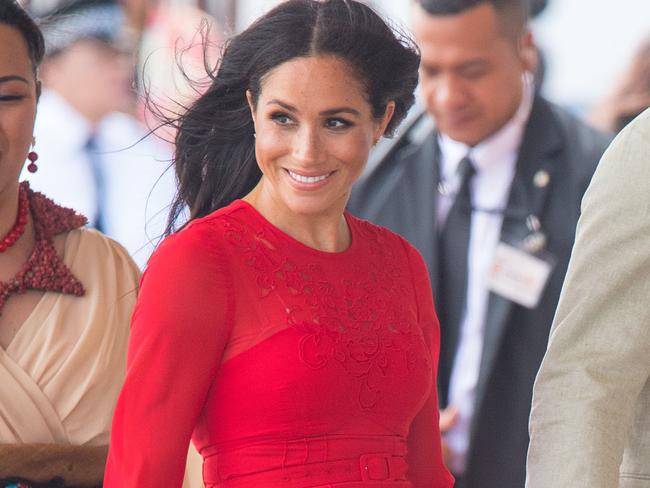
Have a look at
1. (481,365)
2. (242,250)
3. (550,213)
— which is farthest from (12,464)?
(550,213)

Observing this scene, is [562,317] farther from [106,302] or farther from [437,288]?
[437,288]

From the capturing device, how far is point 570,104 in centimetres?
541

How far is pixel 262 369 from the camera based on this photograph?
2174mm

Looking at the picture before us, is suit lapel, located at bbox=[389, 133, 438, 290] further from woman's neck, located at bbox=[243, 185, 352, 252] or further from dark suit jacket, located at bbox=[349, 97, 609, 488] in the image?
woman's neck, located at bbox=[243, 185, 352, 252]

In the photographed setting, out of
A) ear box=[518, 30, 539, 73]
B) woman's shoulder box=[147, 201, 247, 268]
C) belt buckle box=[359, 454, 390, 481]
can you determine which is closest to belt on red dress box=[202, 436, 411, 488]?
belt buckle box=[359, 454, 390, 481]

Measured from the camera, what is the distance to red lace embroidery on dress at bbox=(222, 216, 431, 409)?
223 centimetres

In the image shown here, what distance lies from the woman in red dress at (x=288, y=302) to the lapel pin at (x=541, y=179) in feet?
4.02

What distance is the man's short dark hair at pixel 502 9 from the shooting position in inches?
144

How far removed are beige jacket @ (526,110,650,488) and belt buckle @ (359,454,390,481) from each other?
25cm

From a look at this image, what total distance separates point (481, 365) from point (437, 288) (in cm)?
23

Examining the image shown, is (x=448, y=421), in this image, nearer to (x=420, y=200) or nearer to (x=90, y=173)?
(x=420, y=200)

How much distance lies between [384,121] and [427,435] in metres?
0.56

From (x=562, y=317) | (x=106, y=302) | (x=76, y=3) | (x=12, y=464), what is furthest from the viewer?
(x=76, y=3)

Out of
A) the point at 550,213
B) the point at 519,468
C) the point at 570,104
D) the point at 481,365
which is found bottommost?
the point at 519,468
